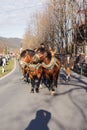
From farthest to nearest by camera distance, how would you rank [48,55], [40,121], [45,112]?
[48,55] < [45,112] < [40,121]

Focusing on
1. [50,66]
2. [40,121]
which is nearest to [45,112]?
[40,121]

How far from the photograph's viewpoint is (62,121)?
10492 millimetres

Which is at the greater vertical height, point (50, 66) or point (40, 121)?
point (50, 66)

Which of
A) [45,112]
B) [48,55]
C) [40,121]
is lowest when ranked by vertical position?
[45,112]

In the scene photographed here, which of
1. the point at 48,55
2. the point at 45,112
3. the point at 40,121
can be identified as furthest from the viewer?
the point at 48,55

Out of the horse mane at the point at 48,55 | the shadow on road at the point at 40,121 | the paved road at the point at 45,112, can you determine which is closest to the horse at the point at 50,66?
the horse mane at the point at 48,55

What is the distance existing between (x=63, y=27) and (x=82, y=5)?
17.0 meters

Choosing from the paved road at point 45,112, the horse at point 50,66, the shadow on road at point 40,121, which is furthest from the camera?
the horse at point 50,66

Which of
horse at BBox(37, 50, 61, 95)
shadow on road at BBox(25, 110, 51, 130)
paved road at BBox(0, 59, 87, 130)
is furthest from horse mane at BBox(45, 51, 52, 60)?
shadow on road at BBox(25, 110, 51, 130)

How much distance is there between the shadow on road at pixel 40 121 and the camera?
960cm

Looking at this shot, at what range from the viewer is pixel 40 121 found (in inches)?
410

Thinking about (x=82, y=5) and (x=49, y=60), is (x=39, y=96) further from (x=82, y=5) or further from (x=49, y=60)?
(x=82, y=5)

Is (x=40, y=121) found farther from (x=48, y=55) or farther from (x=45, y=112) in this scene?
(x=48, y=55)

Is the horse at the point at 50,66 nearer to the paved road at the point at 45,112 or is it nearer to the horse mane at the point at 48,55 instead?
the horse mane at the point at 48,55
